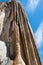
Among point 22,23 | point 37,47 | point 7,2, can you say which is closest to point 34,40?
point 37,47

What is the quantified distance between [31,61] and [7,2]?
103cm

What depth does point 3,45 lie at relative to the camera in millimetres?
2754

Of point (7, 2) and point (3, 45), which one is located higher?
point (7, 2)

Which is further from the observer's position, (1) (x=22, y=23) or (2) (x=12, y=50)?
(1) (x=22, y=23)

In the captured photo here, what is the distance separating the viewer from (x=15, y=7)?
10.9 feet

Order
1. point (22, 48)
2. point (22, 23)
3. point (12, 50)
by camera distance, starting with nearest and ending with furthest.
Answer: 1. point (12, 50)
2. point (22, 48)
3. point (22, 23)

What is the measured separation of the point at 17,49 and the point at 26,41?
1.36ft

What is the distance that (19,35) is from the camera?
2.99 m

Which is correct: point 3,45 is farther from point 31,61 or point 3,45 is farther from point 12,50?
point 31,61

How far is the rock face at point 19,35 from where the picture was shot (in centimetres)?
272

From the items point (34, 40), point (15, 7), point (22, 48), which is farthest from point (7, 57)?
point (15, 7)

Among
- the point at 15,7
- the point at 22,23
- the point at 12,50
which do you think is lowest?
the point at 12,50

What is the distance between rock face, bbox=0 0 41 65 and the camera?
272 centimetres

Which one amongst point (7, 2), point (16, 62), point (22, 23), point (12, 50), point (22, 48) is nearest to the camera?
point (16, 62)
